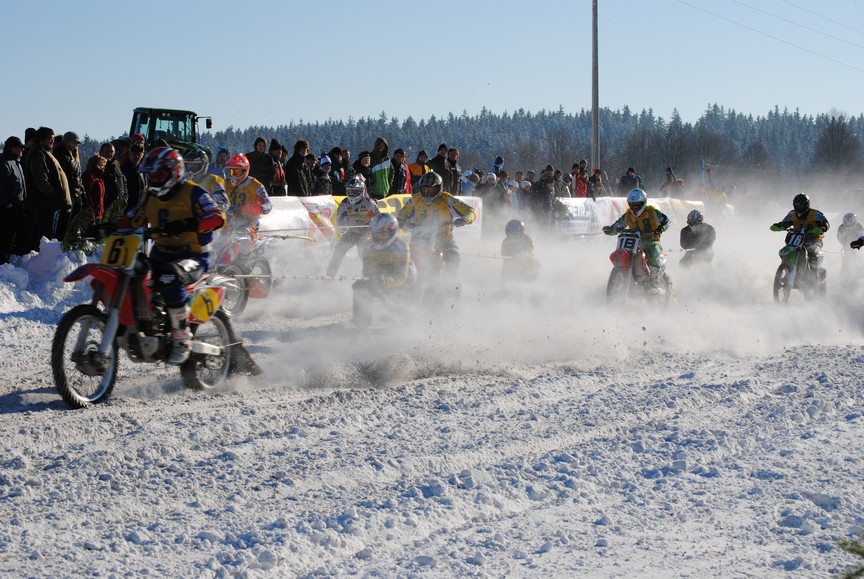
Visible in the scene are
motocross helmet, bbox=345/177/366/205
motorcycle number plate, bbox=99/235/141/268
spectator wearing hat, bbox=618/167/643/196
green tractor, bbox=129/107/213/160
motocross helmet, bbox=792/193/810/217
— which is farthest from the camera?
spectator wearing hat, bbox=618/167/643/196

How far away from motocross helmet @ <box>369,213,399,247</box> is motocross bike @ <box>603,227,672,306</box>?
3.69m

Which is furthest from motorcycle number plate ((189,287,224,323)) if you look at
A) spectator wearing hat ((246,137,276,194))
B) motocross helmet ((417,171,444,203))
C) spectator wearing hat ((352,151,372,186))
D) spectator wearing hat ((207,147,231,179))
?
spectator wearing hat ((352,151,372,186))

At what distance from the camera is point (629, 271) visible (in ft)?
45.2

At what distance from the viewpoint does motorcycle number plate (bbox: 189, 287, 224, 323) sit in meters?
7.96

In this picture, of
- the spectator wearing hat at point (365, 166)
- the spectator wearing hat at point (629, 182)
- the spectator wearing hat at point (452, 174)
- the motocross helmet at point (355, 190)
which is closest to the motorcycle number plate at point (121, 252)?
the motocross helmet at point (355, 190)

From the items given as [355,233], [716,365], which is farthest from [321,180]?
[716,365]

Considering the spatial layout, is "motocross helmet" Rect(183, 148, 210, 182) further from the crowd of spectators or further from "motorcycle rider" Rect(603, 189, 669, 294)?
"motorcycle rider" Rect(603, 189, 669, 294)

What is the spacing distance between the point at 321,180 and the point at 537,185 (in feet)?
19.8

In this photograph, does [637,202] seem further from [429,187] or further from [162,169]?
[162,169]

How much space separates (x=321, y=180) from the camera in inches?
762

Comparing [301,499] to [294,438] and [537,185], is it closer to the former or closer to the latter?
[294,438]

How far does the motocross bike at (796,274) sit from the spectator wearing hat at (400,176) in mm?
7626

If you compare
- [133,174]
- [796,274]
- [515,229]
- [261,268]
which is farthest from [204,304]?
[796,274]

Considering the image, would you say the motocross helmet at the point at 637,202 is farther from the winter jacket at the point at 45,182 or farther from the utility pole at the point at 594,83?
the utility pole at the point at 594,83
